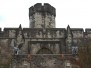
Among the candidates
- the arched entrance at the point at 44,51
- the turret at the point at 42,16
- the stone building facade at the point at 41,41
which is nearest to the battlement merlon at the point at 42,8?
the turret at the point at 42,16

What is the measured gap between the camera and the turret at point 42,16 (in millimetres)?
31633

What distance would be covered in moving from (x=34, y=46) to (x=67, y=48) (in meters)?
3.42

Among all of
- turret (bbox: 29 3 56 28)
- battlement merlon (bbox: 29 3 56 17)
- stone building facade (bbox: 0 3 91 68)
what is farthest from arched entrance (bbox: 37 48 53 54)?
battlement merlon (bbox: 29 3 56 17)

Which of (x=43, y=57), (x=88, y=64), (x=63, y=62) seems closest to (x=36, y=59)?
(x=43, y=57)

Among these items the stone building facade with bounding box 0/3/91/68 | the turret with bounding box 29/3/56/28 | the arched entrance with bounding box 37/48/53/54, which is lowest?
the arched entrance with bounding box 37/48/53/54

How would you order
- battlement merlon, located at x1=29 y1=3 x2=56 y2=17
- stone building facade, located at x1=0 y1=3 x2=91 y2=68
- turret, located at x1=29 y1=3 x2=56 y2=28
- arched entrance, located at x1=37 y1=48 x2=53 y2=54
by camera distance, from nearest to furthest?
1. stone building facade, located at x1=0 y1=3 x2=91 y2=68
2. arched entrance, located at x1=37 y1=48 x2=53 y2=54
3. turret, located at x1=29 y1=3 x2=56 y2=28
4. battlement merlon, located at x1=29 y1=3 x2=56 y2=17

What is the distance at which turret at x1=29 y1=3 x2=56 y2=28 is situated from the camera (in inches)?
1245

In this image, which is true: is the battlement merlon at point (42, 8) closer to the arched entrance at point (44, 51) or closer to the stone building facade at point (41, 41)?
the stone building facade at point (41, 41)

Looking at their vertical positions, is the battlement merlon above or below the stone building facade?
A: above

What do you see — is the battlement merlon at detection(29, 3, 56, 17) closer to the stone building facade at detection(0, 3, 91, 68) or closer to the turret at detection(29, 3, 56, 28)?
the turret at detection(29, 3, 56, 28)

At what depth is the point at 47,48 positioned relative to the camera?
28.4 m

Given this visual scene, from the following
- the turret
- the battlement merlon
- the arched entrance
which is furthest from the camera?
the battlement merlon

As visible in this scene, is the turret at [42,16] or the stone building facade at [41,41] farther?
the turret at [42,16]

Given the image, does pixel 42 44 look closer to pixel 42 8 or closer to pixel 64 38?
pixel 64 38
